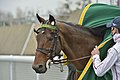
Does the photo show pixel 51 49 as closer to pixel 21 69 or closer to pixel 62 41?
pixel 62 41

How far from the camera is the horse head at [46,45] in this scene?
3.70 metres

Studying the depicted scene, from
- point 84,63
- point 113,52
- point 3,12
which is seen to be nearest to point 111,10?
point 84,63

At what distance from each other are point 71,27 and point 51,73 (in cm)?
322

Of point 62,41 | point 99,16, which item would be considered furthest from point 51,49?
point 99,16

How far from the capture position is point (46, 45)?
3.73 meters

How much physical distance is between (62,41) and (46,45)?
0.24 metres

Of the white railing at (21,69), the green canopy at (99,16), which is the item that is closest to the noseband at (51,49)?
the green canopy at (99,16)

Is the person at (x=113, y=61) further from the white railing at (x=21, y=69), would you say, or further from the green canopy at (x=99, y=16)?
the white railing at (x=21, y=69)

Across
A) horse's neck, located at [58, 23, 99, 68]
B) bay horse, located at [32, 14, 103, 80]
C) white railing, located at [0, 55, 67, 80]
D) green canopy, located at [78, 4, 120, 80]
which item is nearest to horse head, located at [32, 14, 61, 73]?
bay horse, located at [32, 14, 103, 80]

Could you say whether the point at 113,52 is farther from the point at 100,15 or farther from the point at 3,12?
the point at 3,12

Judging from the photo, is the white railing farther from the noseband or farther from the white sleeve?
the white sleeve

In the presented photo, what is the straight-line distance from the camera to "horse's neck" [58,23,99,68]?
12.9 ft

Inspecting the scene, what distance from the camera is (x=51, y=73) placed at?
23.3 ft

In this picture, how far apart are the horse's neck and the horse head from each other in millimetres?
119
